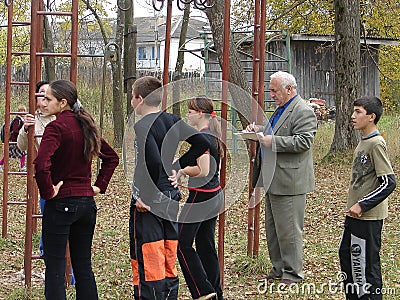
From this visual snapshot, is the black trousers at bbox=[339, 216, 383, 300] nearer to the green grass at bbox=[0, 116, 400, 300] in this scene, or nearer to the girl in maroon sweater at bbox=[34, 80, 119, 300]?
the green grass at bbox=[0, 116, 400, 300]

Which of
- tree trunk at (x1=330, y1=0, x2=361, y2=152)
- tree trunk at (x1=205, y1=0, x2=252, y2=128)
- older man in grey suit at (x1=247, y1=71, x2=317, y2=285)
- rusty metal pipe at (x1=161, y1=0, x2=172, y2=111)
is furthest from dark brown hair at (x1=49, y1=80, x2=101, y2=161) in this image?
tree trunk at (x1=330, y1=0, x2=361, y2=152)

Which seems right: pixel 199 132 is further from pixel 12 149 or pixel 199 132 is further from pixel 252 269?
pixel 12 149

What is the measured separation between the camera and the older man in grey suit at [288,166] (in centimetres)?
657

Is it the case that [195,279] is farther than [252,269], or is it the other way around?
[252,269]

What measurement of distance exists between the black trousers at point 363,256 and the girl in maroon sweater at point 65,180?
1.95 metres

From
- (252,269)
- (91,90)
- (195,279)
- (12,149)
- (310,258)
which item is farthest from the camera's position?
(91,90)

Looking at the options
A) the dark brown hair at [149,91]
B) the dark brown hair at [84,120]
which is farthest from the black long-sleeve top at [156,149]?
the dark brown hair at [84,120]

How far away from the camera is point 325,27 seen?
24.6 meters

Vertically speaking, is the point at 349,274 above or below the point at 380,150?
below

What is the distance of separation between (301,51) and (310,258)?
19028 millimetres

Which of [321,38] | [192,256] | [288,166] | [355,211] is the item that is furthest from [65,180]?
[321,38]

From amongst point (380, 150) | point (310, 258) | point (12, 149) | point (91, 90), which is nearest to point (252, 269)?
point (310, 258)

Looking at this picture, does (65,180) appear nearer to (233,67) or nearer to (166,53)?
(166,53)

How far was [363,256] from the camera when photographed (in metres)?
5.35
